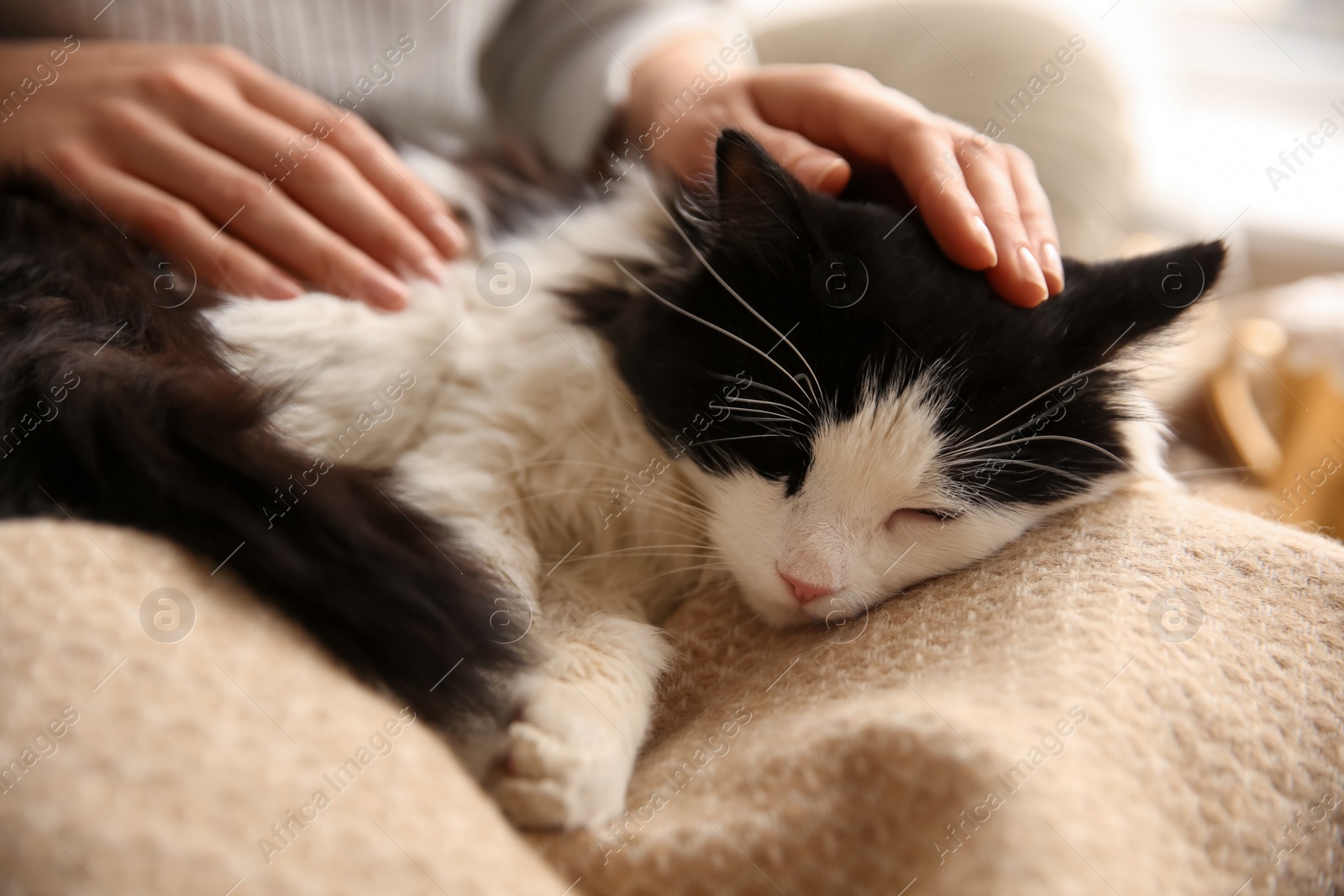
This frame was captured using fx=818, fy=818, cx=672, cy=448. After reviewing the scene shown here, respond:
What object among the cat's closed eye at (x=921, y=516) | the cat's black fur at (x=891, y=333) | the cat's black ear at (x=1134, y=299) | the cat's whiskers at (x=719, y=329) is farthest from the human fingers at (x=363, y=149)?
the cat's black ear at (x=1134, y=299)

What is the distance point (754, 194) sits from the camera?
3.67 feet

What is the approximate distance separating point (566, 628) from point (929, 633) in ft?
1.62

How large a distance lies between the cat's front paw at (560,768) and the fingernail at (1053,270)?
84 centimetres

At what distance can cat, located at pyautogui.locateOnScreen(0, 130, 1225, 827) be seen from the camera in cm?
92

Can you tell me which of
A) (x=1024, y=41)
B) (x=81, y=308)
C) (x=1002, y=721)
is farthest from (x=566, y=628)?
(x=1024, y=41)

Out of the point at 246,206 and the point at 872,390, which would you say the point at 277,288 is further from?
the point at 872,390

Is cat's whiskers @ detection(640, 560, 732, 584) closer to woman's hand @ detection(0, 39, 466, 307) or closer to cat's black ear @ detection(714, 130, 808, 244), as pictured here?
cat's black ear @ detection(714, 130, 808, 244)

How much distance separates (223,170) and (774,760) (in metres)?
1.24

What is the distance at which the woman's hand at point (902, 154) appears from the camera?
1.10 metres

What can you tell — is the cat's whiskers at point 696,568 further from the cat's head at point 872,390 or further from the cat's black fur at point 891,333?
the cat's black fur at point 891,333

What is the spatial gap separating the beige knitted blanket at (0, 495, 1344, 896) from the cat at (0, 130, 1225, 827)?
0.08 metres

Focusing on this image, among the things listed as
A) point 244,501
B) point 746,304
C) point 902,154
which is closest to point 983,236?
point 902,154

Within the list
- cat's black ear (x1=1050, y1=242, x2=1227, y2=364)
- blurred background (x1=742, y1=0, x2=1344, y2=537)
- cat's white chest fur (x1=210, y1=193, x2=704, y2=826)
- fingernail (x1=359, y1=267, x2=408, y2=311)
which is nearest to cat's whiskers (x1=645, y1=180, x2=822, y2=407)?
cat's white chest fur (x1=210, y1=193, x2=704, y2=826)

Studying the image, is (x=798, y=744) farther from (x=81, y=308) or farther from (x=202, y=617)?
(x=81, y=308)
